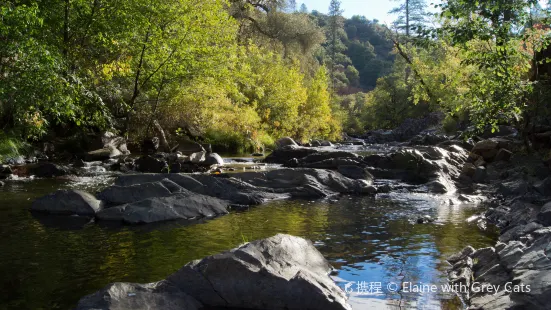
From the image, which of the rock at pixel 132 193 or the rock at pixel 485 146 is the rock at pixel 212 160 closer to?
the rock at pixel 132 193

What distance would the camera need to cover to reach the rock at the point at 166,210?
9.62m

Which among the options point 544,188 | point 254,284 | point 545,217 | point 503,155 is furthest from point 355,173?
point 254,284

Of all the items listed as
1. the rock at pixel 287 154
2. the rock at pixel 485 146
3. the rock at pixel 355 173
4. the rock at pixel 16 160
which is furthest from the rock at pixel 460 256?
the rock at pixel 16 160

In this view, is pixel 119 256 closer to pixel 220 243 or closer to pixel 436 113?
pixel 220 243

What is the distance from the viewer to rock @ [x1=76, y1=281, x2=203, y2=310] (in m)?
4.51

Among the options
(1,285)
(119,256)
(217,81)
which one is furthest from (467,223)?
(217,81)

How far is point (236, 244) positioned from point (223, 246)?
251 mm

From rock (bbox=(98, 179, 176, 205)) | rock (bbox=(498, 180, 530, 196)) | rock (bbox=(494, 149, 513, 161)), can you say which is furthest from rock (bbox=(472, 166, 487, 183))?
rock (bbox=(98, 179, 176, 205))

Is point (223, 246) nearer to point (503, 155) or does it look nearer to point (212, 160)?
point (212, 160)

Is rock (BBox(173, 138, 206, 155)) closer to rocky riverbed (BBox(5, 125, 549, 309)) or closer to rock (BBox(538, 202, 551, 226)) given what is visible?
rocky riverbed (BBox(5, 125, 549, 309))

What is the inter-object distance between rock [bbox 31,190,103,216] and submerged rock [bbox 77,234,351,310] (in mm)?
5587

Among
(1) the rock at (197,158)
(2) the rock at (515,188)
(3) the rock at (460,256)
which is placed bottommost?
(2) the rock at (515,188)

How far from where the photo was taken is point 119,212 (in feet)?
32.0

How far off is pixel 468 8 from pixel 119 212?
363 inches
